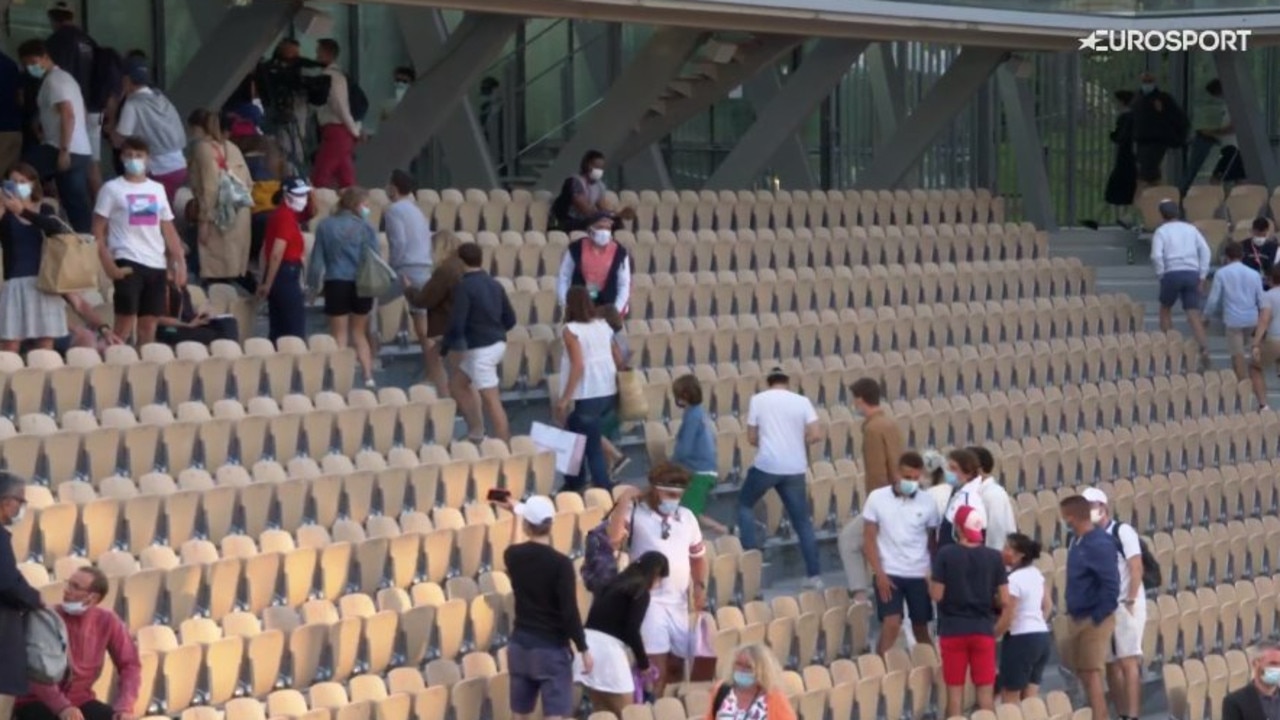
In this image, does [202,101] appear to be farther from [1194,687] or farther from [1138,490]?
[1194,687]

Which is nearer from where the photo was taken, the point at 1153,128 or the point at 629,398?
the point at 629,398

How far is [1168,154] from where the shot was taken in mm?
26594

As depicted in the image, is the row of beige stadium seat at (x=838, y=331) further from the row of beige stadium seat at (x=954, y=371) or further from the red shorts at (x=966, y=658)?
the red shorts at (x=966, y=658)

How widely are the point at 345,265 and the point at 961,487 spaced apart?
374cm

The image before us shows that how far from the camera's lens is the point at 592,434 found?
603 inches

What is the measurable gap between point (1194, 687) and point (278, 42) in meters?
9.58

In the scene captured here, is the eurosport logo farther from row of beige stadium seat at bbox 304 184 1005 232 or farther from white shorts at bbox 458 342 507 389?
white shorts at bbox 458 342 507 389

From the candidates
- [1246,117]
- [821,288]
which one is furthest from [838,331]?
[1246,117]

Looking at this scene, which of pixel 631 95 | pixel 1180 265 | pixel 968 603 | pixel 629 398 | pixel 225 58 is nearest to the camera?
pixel 968 603

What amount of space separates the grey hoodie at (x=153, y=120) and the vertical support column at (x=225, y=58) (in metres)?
2.22

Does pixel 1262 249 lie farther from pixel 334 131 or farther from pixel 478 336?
pixel 478 336

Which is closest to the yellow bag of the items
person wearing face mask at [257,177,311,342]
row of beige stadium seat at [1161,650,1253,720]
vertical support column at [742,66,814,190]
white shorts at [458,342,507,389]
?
white shorts at [458,342,507,389]

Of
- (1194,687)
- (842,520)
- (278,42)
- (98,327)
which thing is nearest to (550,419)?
(842,520)

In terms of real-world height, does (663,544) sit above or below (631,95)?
below
